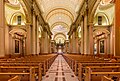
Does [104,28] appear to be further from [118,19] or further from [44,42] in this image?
[118,19]

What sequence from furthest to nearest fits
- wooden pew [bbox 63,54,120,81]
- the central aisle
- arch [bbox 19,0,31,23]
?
arch [bbox 19,0,31,23]
the central aisle
wooden pew [bbox 63,54,120,81]

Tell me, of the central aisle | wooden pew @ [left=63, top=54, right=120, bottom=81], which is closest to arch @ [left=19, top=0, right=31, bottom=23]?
the central aisle

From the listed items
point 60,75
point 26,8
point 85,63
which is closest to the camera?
point 85,63

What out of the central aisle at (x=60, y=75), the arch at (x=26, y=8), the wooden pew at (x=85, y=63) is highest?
the arch at (x=26, y=8)

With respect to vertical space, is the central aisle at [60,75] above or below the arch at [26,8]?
below

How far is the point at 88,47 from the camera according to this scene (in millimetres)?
20031

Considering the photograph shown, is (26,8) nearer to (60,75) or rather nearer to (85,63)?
(60,75)

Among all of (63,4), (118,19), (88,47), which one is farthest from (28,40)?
(63,4)

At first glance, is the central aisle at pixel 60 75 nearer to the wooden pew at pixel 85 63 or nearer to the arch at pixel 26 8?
the wooden pew at pixel 85 63

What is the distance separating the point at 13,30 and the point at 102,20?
37.1 feet

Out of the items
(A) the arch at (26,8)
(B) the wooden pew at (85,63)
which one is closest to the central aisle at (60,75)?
(B) the wooden pew at (85,63)

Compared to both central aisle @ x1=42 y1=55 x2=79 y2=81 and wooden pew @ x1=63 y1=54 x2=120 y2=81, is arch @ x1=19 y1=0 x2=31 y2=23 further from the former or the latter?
wooden pew @ x1=63 y1=54 x2=120 y2=81

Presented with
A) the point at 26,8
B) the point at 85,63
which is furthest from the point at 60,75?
the point at 26,8

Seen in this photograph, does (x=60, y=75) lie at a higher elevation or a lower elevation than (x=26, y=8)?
lower
